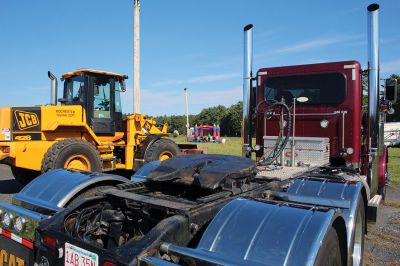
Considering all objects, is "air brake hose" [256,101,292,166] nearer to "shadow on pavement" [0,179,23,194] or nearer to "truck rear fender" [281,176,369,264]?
"truck rear fender" [281,176,369,264]

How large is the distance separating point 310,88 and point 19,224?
14.7 feet

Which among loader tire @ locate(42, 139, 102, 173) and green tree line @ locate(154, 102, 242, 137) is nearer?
loader tire @ locate(42, 139, 102, 173)

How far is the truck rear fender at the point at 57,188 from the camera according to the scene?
→ 3.37 m

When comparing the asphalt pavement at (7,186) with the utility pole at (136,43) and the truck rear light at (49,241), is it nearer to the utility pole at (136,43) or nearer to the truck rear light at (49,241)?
the truck rear light at (49,241)

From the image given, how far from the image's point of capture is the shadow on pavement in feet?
30.6

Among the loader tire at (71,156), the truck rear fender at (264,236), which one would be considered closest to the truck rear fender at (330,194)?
the truck rear fender at (264,236)

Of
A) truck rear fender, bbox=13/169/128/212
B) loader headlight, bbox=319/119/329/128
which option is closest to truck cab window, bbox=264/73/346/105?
loader headlight, bbox=319/119/329/128

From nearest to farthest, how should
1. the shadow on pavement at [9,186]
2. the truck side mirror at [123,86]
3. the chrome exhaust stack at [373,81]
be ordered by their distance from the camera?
1. the chrome exhaust stack at [373,81]
2. the shadow on pavement at [9,186]
3. the truck side mirror at [123,86]

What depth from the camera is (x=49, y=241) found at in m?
2.59

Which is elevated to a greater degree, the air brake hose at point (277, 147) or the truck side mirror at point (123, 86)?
the truck side mirror at point (123, 86)

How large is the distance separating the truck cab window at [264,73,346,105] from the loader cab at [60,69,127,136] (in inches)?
233

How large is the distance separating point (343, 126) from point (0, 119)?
7639 mm

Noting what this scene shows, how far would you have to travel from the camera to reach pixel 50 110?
364 inches

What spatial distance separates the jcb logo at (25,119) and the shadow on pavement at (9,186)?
170cm
